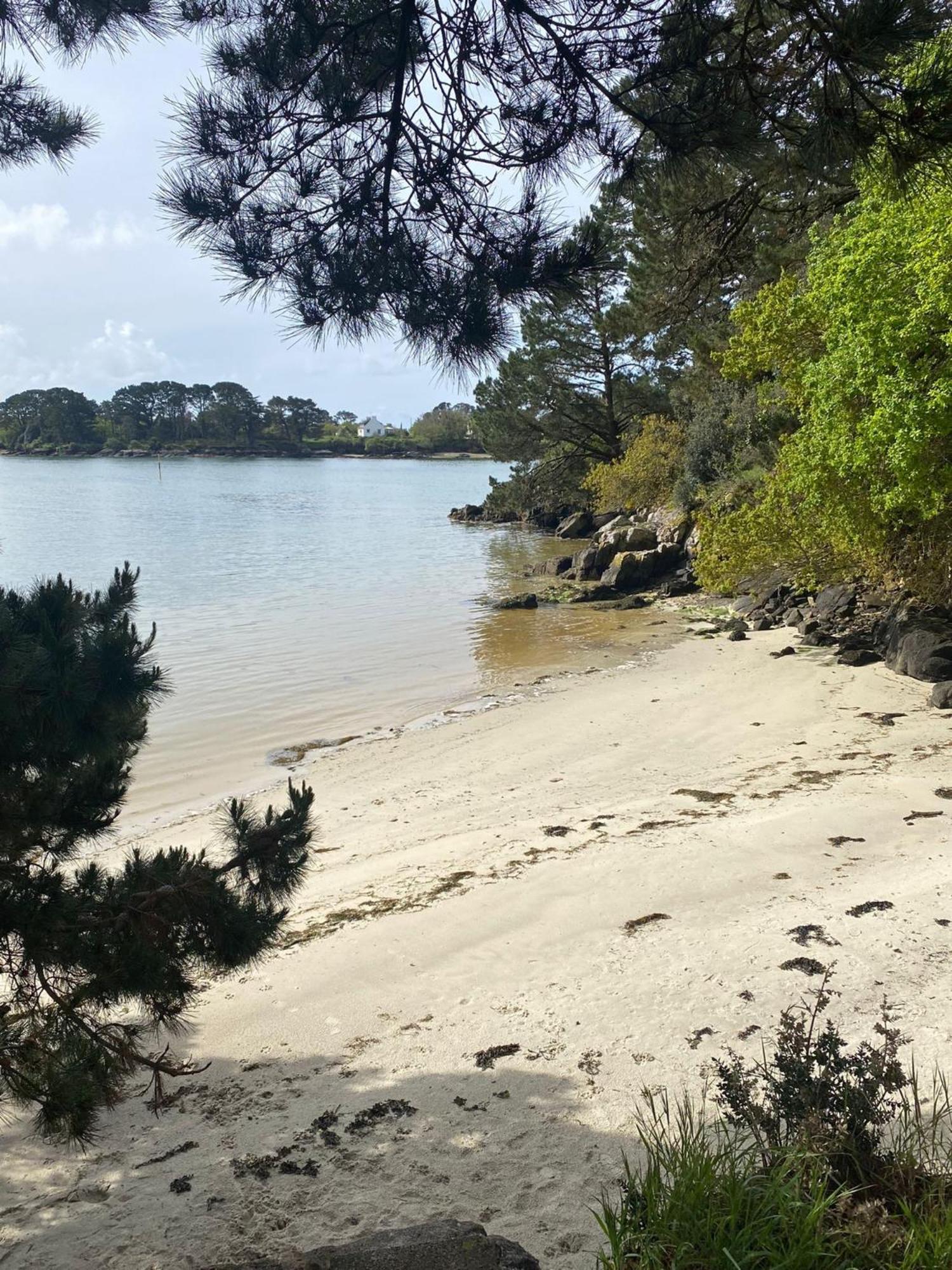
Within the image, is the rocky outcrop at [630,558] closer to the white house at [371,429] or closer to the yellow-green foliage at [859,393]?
the yellow-green foliage at [859,393]

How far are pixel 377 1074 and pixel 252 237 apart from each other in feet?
13.6

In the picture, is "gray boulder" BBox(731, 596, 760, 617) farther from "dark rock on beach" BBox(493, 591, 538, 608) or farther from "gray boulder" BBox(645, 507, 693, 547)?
"gray boulder" BBox(645, 507, 693, 547)

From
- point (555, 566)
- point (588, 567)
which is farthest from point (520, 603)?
point (555, 566)

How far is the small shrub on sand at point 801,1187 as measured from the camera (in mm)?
2291

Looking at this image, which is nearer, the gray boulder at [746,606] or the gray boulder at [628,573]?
the gray boulder at [746,606]

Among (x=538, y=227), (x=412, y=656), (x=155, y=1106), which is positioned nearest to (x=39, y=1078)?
(x=155, y=1106)

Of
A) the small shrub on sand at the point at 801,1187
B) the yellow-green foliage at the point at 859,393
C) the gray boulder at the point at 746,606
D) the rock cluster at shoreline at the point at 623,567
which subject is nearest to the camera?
the small shrub on sand at the point at 801,1187

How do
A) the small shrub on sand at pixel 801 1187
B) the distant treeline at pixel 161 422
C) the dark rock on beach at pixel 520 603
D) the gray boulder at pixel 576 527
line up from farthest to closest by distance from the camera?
the distant treeline at pixel 161 422 < the gray boulder at pixel 576 527 < the dark rock on beach at pixel 520 603 < the small shrub on sand at pixel 801 1187

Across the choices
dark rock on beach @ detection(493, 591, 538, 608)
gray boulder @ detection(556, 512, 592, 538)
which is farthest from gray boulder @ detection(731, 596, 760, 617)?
gray boulder @ detection(556, 512, 592, 538)

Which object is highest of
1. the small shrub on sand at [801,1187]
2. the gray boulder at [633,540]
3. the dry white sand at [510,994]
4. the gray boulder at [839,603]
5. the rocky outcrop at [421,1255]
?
the gray boulder at [633,540]

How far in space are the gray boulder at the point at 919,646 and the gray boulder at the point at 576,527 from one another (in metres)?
28.4

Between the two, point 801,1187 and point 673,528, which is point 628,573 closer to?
point 673,528

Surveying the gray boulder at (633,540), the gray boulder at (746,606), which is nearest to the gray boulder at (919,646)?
the gray boulder at (746,606)

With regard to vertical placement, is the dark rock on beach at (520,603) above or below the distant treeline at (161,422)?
below
